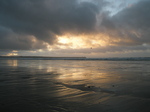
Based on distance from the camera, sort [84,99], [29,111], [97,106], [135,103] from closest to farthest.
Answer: [29,111]
[97,106]
[135,103]
[84,99]

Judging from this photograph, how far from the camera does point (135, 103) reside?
19.1 ft

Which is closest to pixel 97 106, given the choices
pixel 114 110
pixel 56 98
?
pixel 114 110

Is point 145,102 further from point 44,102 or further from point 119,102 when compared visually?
point 44,102

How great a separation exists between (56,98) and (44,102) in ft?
2.40

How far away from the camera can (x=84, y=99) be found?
6320 mm

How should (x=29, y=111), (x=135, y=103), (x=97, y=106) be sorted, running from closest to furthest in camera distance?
(x=29, y=111)
(x=97, y=106)
(x=135, y=103)

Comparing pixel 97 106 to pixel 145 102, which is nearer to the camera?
pixel 97 106

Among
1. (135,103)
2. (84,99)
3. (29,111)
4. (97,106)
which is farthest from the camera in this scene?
(84,99)

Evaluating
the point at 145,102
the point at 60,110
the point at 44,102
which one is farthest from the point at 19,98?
the point at 145,102

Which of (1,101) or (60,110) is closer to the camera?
(60,110)

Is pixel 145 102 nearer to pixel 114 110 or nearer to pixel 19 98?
pixel 114 110

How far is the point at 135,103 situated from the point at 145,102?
0.49 m

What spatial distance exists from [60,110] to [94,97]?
220 centimetres

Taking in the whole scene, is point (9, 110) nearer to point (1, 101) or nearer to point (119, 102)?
point (1, 101)
